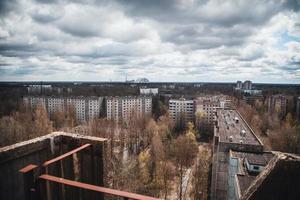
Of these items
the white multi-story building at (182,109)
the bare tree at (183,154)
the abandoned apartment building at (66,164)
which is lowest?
the bare tree at (183,154)

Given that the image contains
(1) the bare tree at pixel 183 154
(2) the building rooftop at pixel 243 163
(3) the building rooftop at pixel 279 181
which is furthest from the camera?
(1) the bare tree at pixel 183 154

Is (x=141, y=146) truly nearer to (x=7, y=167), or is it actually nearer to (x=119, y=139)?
(x=119, y=139)

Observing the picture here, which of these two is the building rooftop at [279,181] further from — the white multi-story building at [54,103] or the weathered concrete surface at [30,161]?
the white multi-story building at [54,103]

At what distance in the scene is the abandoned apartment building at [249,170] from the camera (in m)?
1.85

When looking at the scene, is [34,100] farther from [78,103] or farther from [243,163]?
[243,163]

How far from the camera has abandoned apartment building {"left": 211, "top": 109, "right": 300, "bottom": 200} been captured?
185 centimetres

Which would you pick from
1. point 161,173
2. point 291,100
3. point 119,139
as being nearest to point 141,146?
point 119,139

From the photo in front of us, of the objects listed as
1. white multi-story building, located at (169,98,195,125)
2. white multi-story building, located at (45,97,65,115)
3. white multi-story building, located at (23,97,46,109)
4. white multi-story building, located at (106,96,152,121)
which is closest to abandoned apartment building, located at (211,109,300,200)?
white multi-story building, located at (169,98,195,125)

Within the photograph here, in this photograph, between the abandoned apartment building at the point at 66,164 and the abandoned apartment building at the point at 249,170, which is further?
the abandoned apartment building at the point at 66,164

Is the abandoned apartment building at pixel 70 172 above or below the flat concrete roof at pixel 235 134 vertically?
above

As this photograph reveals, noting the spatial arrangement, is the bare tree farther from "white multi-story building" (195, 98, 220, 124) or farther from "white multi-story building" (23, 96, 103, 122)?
"white multi-story building" (23, 96, 103, 122)

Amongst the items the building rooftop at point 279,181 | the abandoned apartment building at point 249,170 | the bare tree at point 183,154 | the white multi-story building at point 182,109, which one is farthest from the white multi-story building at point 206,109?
the building rooftop at point 279,181

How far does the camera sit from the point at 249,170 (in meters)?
13.4

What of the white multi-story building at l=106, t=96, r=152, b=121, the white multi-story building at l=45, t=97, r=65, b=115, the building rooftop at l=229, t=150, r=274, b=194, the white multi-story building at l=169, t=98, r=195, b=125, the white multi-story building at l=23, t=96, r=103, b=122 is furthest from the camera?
the white multi-story building at l=45, t=97, r=65, b=115
